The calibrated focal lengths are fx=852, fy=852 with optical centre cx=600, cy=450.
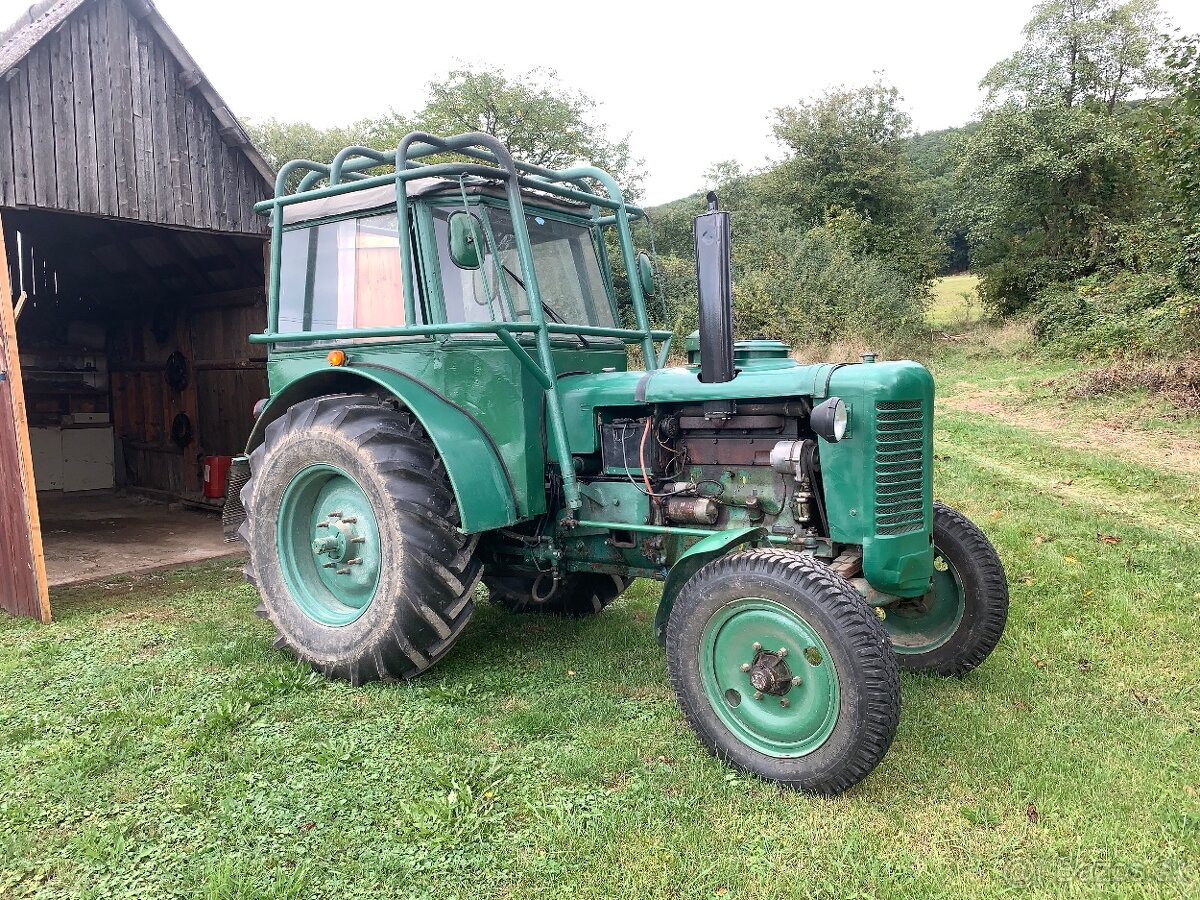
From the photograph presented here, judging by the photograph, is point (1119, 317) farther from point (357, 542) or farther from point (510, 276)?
point (357, 542)

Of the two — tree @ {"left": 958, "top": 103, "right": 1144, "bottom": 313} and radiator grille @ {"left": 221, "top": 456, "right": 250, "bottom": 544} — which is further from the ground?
tree @ {"left": 958, "top": 103, "right": 1144, "bottom": 313}

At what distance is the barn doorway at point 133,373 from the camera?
29.2ft

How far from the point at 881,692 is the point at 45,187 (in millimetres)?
6290

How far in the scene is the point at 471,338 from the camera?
4.05 meters

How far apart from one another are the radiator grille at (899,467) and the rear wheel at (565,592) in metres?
1.92

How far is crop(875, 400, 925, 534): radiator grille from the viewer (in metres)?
3.33

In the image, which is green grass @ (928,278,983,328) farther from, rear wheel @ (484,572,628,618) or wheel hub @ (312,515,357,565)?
wheel hub @ (312,515,357,565)

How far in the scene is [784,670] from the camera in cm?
306

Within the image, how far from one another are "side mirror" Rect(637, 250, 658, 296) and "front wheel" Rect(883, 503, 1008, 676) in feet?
6.31

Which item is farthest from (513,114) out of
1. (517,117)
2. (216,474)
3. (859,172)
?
(216,474)

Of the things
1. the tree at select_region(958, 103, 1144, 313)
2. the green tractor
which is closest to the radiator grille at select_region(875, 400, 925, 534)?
the green tractor

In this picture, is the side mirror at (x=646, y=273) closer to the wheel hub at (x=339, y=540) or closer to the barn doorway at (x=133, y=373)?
the wheel hub at (x=339, y=540)

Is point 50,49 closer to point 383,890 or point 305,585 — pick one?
point 305,585

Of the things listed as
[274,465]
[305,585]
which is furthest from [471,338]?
[305,585]
